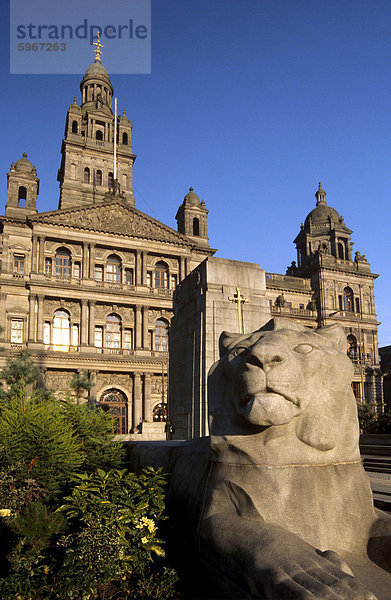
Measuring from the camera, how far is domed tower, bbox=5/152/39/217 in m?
37.9

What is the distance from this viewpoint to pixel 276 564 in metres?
2.21

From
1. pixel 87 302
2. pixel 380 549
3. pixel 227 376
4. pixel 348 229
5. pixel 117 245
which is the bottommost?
pixel 380 549

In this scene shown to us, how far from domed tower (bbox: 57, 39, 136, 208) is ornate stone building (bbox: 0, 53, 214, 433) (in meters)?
2.88

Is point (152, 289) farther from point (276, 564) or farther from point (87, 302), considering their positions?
point (276, 564)

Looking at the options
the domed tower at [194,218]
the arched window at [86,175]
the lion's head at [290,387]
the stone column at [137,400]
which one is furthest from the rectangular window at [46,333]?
the lion's head at [290,387]

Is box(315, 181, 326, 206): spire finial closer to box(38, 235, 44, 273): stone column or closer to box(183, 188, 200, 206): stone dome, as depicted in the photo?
box(183, 188, 200, 206): stone dome

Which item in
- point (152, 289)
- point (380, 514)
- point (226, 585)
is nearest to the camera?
point (226, 585)

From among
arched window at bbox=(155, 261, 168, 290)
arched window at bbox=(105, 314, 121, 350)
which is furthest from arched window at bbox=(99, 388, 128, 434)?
arched window at bbox=(155, 261, 168, 290)

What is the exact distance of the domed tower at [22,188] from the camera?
3788cm

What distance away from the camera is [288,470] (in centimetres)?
270

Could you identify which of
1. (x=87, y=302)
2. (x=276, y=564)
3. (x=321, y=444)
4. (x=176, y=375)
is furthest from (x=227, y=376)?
(x=87, y=302)

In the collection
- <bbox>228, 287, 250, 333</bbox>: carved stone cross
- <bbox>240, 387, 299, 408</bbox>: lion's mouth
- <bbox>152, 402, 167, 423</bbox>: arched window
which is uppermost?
<bbox>228, 287, 250, 333</bbox>: carved stone cross

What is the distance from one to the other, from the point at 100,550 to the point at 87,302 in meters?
34.1

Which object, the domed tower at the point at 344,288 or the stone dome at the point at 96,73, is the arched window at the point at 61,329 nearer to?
the domed tower at the point at 344,288
